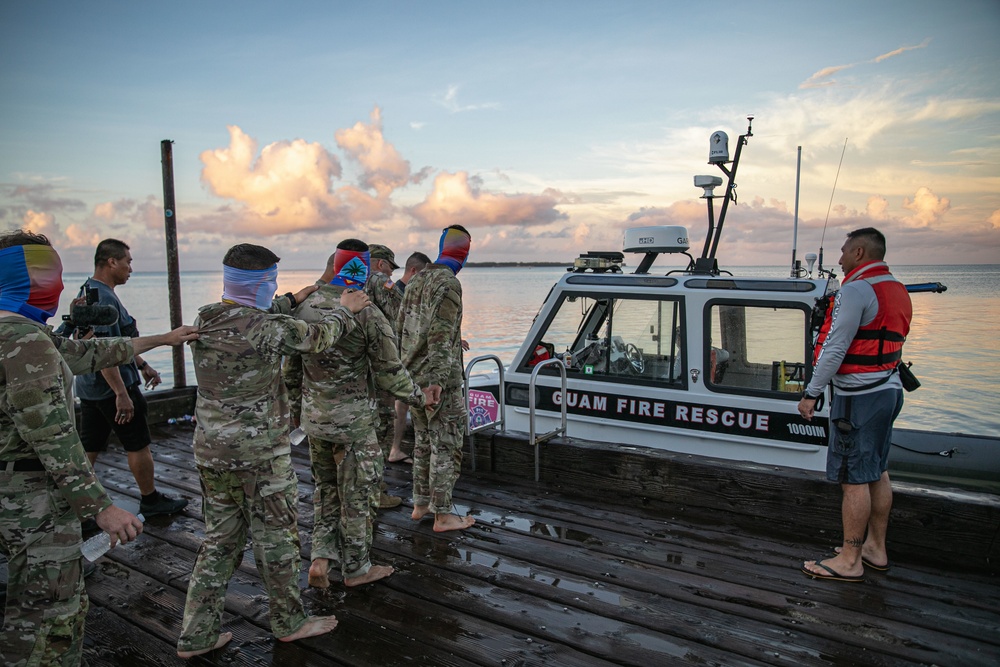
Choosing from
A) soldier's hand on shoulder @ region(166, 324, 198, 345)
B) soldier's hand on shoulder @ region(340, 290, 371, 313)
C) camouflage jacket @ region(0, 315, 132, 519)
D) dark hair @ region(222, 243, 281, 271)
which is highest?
dark hair @ region(222, 243, 281, 271)

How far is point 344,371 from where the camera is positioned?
334cm

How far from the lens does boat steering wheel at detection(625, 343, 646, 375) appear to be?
225 inches

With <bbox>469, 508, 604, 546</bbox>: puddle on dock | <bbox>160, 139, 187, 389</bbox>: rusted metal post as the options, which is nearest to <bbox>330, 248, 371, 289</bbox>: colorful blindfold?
<bbox>469, 508, 604, 546</bbox>: puddle on dock

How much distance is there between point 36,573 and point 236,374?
988 mm

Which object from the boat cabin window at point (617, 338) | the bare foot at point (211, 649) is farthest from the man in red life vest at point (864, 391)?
the bare foot at point (211, 649)

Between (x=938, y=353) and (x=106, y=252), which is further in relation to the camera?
(x=938, y=353)

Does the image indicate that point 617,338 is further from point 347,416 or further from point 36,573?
point 36,573

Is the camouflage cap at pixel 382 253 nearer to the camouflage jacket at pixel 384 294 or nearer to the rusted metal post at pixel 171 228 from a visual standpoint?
the camouflage jacket at pixel 384 294

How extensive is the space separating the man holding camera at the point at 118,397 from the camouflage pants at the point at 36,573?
1.92 m

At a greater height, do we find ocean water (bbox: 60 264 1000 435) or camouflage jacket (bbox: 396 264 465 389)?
camouflage jacket (bbox: 396 264 465 389)

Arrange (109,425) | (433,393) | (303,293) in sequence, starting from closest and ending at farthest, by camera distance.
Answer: (303,293) < (433,393) < (109,425)

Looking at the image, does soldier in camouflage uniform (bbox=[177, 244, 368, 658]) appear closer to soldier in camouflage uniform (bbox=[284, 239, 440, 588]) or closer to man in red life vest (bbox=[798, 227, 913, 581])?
soldier in camouflage uniform (bbox=[284, 239, 440, 588])

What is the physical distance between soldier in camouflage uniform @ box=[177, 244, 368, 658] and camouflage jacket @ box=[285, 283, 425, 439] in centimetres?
43

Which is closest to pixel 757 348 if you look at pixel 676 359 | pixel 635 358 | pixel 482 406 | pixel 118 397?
pixel 676 359
